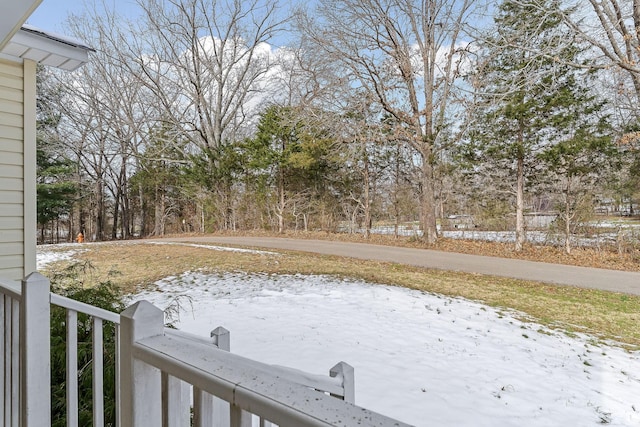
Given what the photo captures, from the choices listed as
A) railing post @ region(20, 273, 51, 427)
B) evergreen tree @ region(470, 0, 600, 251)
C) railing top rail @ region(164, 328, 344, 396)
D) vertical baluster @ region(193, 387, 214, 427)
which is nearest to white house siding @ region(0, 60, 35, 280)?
railing post @ region(20, 273, 51, 427)

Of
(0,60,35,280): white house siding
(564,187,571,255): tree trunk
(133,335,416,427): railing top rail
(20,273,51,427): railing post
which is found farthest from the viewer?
(564,187,571,255): tree trunk

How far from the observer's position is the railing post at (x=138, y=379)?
68cm

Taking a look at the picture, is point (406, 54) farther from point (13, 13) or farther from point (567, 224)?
point (13, 13)

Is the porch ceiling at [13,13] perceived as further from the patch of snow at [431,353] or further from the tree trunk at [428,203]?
the tree trunk at [428,203]

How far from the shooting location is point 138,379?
683 mm

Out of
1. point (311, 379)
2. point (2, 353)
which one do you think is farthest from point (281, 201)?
point (311, 379)

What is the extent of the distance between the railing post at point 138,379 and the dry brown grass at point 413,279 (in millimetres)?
4268

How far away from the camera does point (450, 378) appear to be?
279 centimetres

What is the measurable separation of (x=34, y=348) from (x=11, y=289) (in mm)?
271

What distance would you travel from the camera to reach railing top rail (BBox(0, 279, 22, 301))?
46.8 inches

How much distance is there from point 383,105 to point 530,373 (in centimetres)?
858

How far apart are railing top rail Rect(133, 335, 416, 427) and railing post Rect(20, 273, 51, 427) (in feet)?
2.23

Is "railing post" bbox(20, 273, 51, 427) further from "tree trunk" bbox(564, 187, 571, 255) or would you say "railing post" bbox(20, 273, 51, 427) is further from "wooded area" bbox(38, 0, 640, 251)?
"tree trunk" bbox(564, 187, 571, 255)

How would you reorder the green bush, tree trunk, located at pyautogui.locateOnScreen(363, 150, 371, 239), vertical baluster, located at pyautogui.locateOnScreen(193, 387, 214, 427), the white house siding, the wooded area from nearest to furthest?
1. vertical baluster, located at pyautogui.locateOnScreen(193, 387, 214, 427)
2. the green bush
3. the white house siding
4. the wooded area
5. tree trunk, located at pyautogui.locateOnScreen(363, 150, 371, 239)
